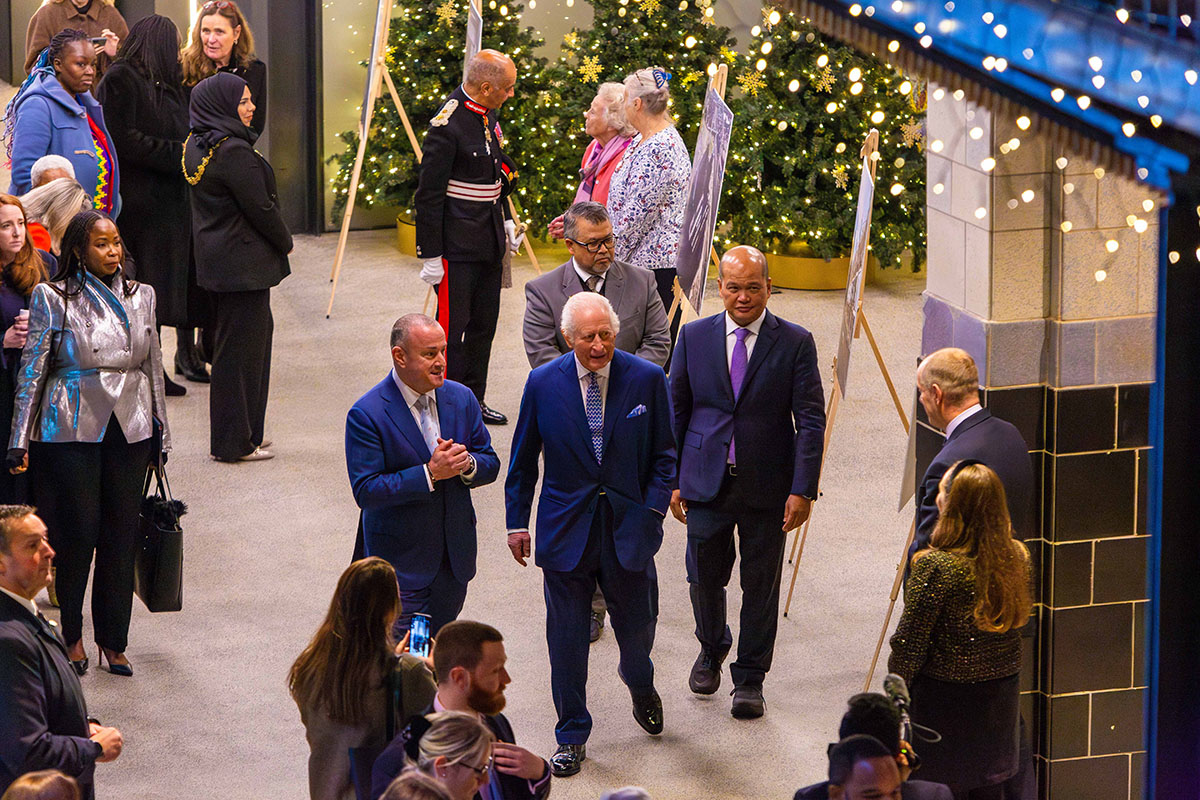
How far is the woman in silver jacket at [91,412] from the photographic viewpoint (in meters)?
5.36

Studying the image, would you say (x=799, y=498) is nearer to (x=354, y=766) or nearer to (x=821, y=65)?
(x=354, y=766)

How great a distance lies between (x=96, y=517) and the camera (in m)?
5.56

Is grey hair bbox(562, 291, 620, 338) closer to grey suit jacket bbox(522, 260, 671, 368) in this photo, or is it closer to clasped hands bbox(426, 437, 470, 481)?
clasped hands bbox(426, 437, 470, 481)

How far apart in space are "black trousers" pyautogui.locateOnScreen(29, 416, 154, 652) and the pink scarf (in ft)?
9.52

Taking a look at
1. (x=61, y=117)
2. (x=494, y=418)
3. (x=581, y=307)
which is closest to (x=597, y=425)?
(x=581, y=307)

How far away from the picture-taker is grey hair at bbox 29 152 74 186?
21.9ft

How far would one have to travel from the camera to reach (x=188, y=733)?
5.37 m

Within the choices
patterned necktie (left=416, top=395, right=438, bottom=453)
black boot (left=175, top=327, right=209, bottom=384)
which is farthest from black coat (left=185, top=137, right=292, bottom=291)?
patterned necktie (left=416, top=395, right=438, bottom=453)

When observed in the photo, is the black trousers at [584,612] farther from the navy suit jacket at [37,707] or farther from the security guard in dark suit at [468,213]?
A: the security guard in dark suit at [468,213]

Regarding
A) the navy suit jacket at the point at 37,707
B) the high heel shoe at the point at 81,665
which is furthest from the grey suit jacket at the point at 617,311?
the navy suit jacket at the point at 37,707

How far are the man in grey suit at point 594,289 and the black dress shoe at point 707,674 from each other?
1.10 m

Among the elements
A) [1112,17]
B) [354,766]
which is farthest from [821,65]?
[1112,17]

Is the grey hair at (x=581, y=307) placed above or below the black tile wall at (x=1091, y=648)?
above

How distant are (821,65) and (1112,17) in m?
Answer: 8.88
